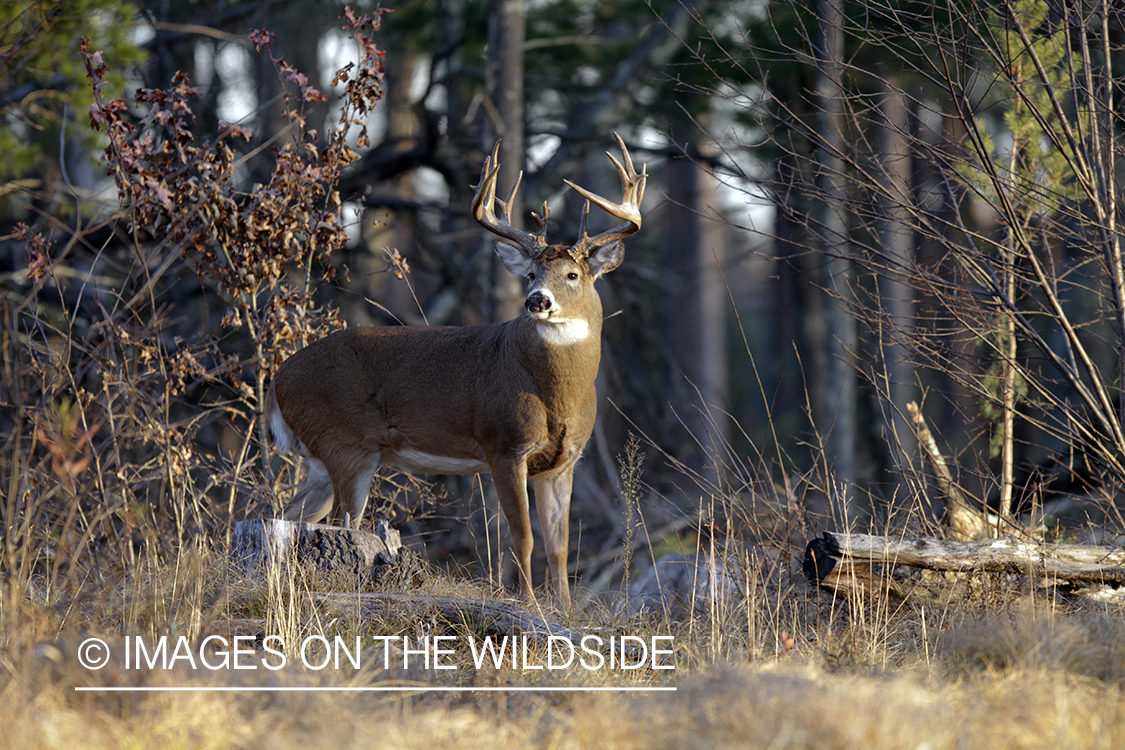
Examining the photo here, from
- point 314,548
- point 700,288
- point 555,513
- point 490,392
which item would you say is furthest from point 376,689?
point 700,288

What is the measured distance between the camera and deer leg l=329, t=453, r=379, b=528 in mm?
6012

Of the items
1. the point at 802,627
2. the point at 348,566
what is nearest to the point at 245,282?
the point at 348,566

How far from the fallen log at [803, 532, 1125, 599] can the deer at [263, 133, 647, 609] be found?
1339 millimetres

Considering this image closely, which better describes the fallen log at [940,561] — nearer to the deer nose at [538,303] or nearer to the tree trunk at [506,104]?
the deer nose at [538,303]

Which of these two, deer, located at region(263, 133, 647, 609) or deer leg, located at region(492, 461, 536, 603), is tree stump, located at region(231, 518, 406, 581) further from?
deer, located at region(263, 133, 647, 609)

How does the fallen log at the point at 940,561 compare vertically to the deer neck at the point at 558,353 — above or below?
below

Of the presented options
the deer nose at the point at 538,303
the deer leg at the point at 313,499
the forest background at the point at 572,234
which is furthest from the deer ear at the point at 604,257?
the deer leg at the point at 313,499

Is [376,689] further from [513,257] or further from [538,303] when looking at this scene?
[513,257]

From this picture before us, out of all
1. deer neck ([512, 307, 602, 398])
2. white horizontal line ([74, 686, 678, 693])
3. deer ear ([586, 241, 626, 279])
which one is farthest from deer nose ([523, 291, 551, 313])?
white horizontal line ([74, 686, 678, 693])

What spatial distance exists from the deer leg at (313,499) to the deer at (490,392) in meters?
0.03

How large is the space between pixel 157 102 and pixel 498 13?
4.83m

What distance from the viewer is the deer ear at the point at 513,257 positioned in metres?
5.94

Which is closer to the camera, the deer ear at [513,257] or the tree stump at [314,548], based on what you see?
the tree stump at [314,548]

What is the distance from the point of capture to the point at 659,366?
547 inches
